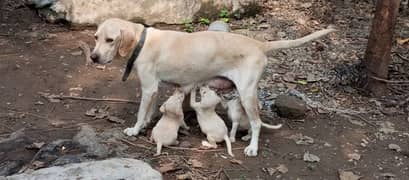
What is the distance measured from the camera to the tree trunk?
241 inches

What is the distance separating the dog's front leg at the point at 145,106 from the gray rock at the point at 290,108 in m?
1.26

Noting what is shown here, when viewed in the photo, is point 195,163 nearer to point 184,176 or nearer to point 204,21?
point 184,176

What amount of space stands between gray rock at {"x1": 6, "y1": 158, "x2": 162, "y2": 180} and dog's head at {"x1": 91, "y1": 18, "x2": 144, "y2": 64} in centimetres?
118

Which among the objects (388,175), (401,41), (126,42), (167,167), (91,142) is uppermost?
(126,42)

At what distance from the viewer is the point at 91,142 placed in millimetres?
4785

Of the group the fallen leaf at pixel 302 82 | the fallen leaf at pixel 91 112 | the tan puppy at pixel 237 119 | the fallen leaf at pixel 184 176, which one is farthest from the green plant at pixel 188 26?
the fallen leaf at pixel 184 176

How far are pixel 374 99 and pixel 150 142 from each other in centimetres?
253

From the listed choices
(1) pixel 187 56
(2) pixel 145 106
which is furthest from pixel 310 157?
(2) pixel 145 106

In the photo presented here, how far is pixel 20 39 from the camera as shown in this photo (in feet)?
25.2

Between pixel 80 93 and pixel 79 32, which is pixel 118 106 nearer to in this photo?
pixel 80 93

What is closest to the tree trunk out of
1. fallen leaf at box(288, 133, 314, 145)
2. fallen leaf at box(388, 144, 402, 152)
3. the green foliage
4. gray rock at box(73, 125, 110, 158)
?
fallen leaf at box(388, 144, 402, 152)

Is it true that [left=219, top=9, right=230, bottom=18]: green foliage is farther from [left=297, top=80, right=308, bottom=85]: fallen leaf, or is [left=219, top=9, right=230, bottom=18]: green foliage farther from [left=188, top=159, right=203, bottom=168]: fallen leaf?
[left=188, top=159, right=203, bottom=168]: fallen leaf

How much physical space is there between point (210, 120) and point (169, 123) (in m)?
0.34

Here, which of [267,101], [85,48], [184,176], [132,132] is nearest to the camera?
[184,176]
